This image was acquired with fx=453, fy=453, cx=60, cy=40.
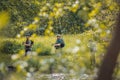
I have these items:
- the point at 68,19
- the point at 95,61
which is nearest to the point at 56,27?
the point at 68,19

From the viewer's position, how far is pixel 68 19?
3381 centimetres

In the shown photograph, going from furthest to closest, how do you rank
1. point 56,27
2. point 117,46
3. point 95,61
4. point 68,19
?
point 68,19 < point 56,27 < point 95,61 < point 117,46

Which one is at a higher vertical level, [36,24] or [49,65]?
[36,24]

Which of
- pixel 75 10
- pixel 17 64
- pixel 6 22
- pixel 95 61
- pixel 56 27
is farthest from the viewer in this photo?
pixel 56 27

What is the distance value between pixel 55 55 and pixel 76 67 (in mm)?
158

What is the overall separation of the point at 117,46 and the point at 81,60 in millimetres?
968

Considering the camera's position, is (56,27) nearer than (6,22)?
No

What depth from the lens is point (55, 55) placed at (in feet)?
9.71

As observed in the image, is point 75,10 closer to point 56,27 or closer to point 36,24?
point 36,24

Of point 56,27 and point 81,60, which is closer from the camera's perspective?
point 81,60

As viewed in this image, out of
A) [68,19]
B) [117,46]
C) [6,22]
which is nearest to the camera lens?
[117,46]

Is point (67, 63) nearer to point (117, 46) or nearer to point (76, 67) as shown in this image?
point (76, 67)

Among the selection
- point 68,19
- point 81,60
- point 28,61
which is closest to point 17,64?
point 28,61

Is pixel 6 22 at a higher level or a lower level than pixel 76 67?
higher
